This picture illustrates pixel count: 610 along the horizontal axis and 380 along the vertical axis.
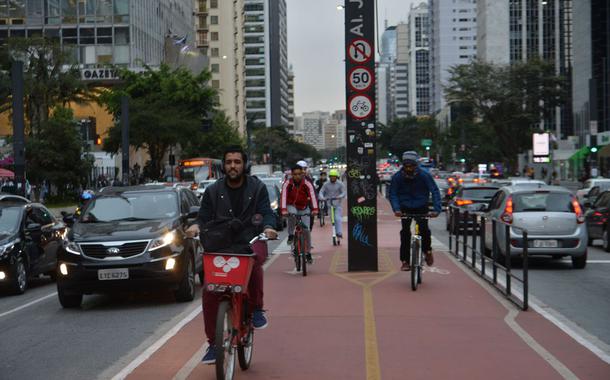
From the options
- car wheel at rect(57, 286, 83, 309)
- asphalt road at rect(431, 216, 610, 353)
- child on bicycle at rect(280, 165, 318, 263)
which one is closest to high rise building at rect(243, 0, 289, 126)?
asphalt road at rect(431, 216, 610, 353)

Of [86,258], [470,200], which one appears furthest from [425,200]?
[470,200]

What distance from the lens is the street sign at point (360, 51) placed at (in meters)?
15.5

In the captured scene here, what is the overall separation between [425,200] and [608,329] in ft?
12.4

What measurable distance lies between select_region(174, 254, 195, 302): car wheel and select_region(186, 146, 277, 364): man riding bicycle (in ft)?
16.3

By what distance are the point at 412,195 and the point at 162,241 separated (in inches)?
147

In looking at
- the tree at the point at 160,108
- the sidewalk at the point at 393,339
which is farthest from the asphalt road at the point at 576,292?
the tree at the point at 160,108

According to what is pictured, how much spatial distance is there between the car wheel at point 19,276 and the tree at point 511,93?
192 feet

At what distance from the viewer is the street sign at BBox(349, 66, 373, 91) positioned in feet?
50.9

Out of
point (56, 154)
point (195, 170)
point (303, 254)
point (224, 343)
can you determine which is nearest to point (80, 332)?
point (224, 343)

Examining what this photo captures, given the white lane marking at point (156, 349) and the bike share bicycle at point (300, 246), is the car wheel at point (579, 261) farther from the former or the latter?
the white lane marking at point (156, 349)

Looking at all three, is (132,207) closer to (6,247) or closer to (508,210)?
(6,247)

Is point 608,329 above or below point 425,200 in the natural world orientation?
below

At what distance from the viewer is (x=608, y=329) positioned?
10438 millimetres

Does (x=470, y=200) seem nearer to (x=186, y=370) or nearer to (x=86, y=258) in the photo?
(x=86, y=258)
